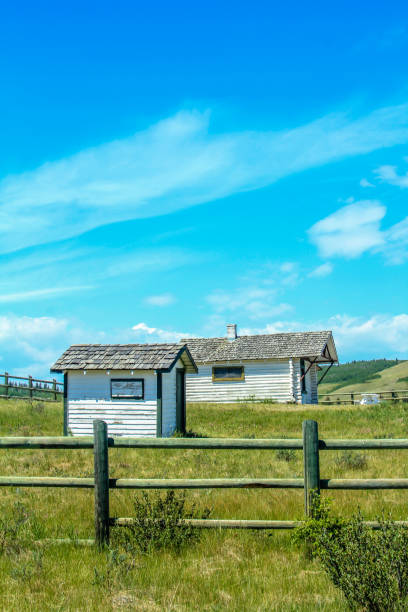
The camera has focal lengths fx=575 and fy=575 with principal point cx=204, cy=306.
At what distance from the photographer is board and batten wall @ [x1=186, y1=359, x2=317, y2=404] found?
36.4 metres

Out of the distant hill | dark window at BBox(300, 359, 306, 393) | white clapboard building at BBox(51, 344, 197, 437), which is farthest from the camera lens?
the distant hill

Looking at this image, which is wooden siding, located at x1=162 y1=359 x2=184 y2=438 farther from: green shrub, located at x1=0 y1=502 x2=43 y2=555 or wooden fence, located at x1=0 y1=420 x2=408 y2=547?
wooden fence, located at x1=0 y1=420 x2=408 y2=547

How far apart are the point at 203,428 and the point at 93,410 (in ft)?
18.1

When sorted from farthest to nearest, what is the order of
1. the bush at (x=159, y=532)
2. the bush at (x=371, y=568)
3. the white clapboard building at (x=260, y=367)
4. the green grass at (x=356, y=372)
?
the green grass at (x=356, y=372)
the white clapboard building at (x=260, y=367)
the bush at (x=159, y=532)
the bush at (x=371, y=568)

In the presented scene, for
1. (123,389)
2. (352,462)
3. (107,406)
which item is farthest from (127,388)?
(352,462)

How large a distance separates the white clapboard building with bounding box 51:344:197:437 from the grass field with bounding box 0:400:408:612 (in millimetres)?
5872

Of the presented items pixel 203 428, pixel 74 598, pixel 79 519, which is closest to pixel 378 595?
pixel 74 598

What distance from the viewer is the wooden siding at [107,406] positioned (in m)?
21.8

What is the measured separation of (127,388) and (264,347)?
16842mm

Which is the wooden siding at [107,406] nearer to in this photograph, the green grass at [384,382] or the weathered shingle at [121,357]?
the weathered shingle at [121,357]

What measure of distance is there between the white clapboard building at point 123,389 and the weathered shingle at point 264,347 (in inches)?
564

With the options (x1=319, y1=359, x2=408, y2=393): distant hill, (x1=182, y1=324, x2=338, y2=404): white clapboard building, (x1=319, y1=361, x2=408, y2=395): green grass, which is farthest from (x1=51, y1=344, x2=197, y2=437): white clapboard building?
(x1=319, y1=361, x2=408, y2=395): green grass

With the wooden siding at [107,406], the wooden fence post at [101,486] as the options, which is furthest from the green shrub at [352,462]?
the wooden siding at [107,406]

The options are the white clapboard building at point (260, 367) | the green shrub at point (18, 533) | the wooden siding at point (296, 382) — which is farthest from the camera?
the white clapboard building at point (260, 367)
